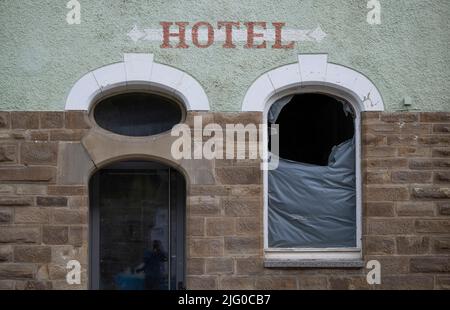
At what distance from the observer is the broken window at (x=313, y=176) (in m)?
7.36

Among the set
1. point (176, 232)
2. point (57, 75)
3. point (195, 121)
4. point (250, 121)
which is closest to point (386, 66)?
point (250, 121)

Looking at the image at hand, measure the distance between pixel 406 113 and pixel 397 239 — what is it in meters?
1.24

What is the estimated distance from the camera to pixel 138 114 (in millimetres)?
7430

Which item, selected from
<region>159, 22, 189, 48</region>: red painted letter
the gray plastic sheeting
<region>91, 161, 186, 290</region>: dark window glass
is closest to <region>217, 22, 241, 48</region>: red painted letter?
<region>159, 22, 189, 48</region>: red painted letter

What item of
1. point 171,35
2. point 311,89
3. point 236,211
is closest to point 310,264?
point 236,211

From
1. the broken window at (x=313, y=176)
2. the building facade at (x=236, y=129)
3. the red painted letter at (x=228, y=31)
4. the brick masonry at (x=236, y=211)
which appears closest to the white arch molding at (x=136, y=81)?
the building facade at (x=236, y=129)

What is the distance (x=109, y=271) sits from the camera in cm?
755

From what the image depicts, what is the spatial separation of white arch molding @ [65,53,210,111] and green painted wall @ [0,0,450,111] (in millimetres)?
70

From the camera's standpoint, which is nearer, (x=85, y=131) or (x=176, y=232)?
(x=85, y=131)

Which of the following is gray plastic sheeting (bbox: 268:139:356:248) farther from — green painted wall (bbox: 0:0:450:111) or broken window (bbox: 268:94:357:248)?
green painted wall (bbox: 0:0:450:111)

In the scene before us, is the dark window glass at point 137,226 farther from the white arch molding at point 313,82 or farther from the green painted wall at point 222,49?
the white arch molding at point 313,82

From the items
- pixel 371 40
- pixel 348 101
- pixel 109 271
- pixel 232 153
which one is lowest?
pixel 109 271

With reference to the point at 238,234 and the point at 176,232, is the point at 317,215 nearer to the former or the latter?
the point at 238,234

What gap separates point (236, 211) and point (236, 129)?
2.61ft
